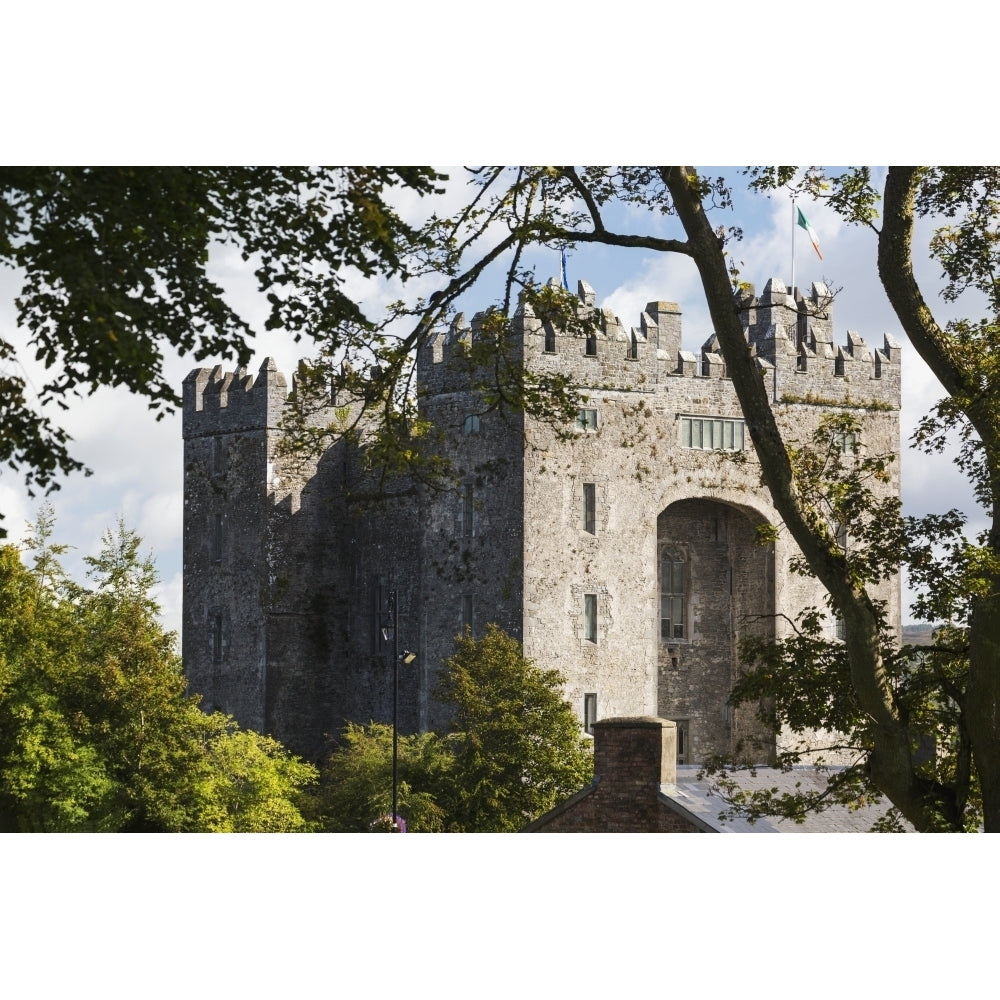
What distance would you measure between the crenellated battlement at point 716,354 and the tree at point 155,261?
8812mm

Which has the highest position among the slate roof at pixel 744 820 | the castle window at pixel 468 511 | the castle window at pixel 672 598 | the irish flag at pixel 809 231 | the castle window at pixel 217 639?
the irish flag at pixel 809 231

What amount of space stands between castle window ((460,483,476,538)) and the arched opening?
2.12 m

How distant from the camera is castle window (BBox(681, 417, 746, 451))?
2031cm

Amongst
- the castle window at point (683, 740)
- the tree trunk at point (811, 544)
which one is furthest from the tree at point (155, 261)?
the castle window at point (683, 740)

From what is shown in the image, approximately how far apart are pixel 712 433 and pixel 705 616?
85.6 inches

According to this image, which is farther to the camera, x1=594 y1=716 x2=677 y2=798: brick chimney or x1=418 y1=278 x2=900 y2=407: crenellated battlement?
x1=418 y1=278 x2=900 y2=407: crenellated battlement

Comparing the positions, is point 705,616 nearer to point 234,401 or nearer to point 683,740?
point 683,740

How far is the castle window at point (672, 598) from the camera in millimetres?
20094

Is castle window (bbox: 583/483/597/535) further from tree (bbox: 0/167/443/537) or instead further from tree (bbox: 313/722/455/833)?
tree (bbox: 0/167/443/537)

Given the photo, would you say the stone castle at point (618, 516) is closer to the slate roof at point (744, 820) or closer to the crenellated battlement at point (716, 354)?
the crenellated battlement at point (716, 354)

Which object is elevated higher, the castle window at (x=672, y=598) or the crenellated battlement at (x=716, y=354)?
the crenellated battlement at (x=716, y=354)

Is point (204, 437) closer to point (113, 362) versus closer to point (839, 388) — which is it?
point (839, 388)

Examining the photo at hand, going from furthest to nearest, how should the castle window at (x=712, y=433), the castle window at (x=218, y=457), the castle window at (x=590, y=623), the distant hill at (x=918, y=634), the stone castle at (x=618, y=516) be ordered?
the castle window at (x=218, y=457) < the castle window at (x=712, y=433) < the castle window at (x=590, y=623) < the stone castle at (x=618, y=516) < the distant hill at (x=918, y=634)

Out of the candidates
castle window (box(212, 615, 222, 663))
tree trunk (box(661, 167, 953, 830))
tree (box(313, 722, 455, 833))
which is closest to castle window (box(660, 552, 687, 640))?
tree (box(313, 722, 455, 833))
